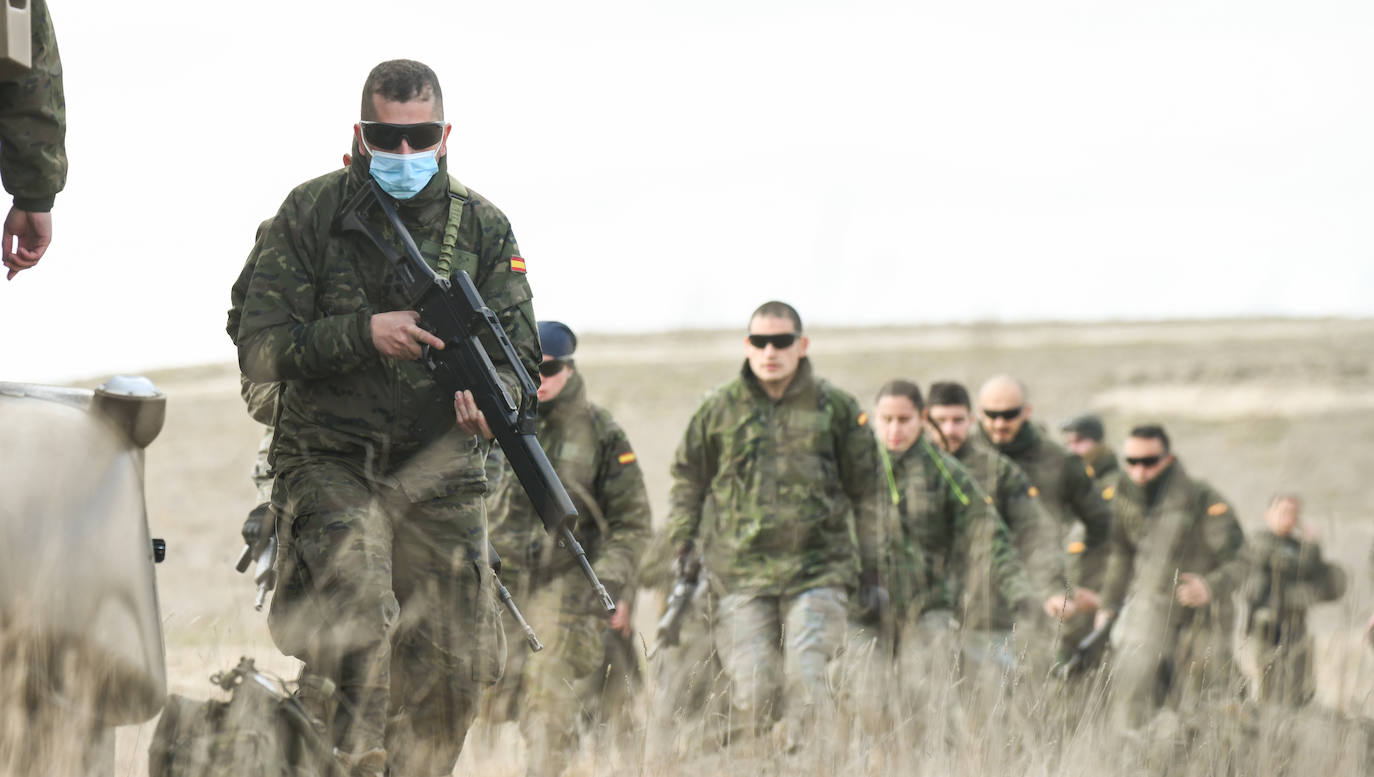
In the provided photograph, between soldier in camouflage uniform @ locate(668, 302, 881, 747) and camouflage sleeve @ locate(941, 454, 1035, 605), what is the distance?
52 cm

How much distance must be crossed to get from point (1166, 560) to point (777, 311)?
352cm

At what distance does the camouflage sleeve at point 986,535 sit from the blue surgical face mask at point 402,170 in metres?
4.33

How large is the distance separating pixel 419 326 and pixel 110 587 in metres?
1.29

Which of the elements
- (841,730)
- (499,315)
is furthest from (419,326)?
(841,730)

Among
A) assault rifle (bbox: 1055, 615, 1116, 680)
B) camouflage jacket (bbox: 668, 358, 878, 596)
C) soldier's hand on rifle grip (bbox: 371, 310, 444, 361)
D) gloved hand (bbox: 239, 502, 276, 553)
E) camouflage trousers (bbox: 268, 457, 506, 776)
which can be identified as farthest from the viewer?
assault rifle (bbox: 1055, 615, 1116, 680)

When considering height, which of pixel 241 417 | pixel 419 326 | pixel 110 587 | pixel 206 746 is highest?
pixel 419 326

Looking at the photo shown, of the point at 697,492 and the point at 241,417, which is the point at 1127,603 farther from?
the point at 241,417

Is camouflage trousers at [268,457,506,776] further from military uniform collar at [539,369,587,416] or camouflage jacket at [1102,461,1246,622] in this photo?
camouflage jacket at [1102,461,1246,622]

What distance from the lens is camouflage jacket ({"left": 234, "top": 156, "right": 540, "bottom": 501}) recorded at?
4.52 meters

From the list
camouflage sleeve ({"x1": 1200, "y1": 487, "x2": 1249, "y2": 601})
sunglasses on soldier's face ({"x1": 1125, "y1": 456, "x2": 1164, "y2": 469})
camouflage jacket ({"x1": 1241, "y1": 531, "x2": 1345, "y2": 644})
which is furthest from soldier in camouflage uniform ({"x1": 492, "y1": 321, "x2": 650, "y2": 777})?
camouflage jacket ({"x1": 1241, "y1": 531, "x2": 1345, "y2": 644})

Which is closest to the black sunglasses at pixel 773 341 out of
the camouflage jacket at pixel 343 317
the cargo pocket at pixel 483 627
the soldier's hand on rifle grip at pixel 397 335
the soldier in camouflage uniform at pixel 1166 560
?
the soldier in camouflage uniform at pixel 1166 560

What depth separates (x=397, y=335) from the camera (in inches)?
172

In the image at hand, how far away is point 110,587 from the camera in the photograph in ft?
11.3

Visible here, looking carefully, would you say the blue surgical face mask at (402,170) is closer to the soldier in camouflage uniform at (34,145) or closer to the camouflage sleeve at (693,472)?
the soldier in camouflage uniform at (34,145)
